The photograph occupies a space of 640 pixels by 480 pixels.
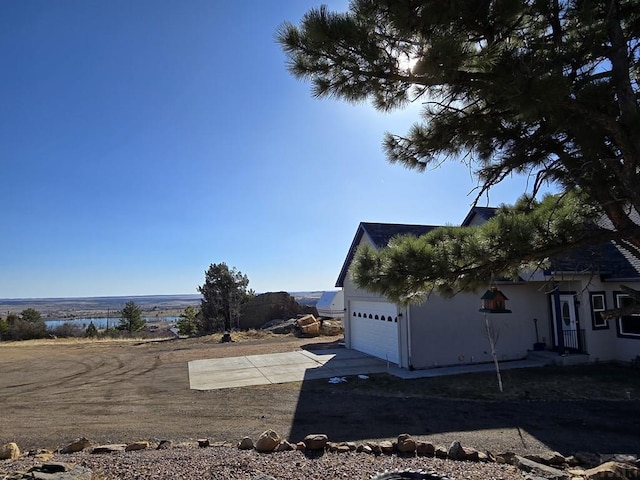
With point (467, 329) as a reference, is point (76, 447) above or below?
below

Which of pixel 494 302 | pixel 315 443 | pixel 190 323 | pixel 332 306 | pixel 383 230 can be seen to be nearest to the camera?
pixel 315 443

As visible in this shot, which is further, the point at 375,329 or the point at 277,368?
the point at 375,329

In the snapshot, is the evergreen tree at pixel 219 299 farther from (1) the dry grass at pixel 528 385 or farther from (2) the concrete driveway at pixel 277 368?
(1) the dry grass at pixel 528 385

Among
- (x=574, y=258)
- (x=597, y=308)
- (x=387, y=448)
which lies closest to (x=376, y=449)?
(x=387, y=448)

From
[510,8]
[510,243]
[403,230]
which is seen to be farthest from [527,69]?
[403,230]

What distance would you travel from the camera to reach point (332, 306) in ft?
91.8

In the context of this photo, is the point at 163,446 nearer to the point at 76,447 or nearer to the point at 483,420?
the point at 76,447

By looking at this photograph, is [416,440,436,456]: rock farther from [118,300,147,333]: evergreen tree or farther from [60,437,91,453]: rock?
[118,300,147,333]: evergreen tree

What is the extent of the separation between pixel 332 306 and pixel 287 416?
1983cm

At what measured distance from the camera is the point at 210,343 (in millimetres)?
21438

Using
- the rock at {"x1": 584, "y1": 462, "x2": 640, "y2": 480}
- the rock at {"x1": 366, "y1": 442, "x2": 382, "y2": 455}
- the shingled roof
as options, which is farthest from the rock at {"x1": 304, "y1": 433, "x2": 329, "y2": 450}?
the shingled roof

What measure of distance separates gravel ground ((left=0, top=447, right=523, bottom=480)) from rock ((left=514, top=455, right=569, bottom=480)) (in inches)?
6.1

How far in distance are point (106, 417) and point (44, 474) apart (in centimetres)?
479

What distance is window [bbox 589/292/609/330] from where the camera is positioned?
1335 centimetres
